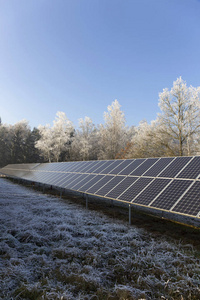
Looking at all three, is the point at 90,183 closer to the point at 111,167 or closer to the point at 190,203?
the point at 111,167

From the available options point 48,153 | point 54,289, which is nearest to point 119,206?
point 54,289

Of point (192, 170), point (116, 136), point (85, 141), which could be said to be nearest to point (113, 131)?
point (116, 136)

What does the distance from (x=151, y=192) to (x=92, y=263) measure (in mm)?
4063

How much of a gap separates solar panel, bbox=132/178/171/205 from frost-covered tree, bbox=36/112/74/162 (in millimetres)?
45069

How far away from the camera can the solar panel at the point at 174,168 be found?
8.90m

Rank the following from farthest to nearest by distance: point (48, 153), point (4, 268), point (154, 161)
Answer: point (48, 153) → point (154, 161) → point (4, 268)

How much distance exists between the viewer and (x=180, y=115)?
24.8 m

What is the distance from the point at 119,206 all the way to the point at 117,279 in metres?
8.34

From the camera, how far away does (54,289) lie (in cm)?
412

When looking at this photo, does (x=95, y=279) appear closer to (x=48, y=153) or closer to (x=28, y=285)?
(x=28, y=285)

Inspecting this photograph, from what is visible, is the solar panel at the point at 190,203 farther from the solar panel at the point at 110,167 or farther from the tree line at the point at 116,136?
the tree line at the point at 116,136

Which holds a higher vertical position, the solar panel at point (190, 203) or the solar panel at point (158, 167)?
the solar panel at point (158, 167)

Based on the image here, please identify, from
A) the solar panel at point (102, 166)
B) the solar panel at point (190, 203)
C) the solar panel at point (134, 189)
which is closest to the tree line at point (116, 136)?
the solar panel at point (102, 166)

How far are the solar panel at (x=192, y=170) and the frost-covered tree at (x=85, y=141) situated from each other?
40.1m
